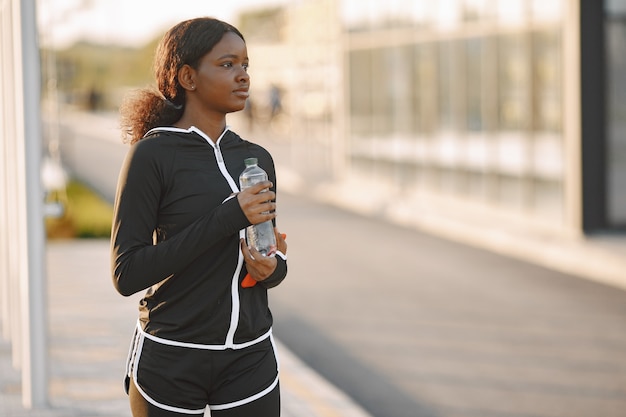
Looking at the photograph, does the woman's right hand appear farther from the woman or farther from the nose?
the nose

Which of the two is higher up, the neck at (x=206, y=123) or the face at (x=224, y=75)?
the face at (x=224, y=75)

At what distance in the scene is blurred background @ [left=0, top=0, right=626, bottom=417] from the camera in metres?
7.64

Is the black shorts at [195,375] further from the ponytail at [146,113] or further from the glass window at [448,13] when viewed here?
the glass window at [448,13]

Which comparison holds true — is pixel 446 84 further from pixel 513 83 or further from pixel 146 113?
pixel 146 113

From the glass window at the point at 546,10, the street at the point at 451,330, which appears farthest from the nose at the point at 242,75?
the glass window at the point at 546,10

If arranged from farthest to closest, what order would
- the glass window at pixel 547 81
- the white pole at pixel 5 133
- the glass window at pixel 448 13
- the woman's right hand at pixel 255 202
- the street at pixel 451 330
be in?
the glass window at pixel 448 13, the glass window at pixel 547 81, the white pole at pixel 5 133, the street at pixel 451 330, the woman's right hand at pixel 255 202

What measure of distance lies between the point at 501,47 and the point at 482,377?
10.5m

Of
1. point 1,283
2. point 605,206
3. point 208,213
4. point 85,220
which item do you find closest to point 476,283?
point 605,206

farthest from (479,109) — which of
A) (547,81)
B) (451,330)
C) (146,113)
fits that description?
(146,113)

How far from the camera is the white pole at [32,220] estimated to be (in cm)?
620

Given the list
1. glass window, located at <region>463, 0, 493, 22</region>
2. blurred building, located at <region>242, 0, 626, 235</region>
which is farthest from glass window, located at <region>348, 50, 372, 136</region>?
glass window, located at <region>463, 0, 493, 22</region>

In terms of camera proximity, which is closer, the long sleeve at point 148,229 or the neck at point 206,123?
the long sleeve at point 148,229

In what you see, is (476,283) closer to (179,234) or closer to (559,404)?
(559,404)

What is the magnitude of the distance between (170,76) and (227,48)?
0.18 metres
